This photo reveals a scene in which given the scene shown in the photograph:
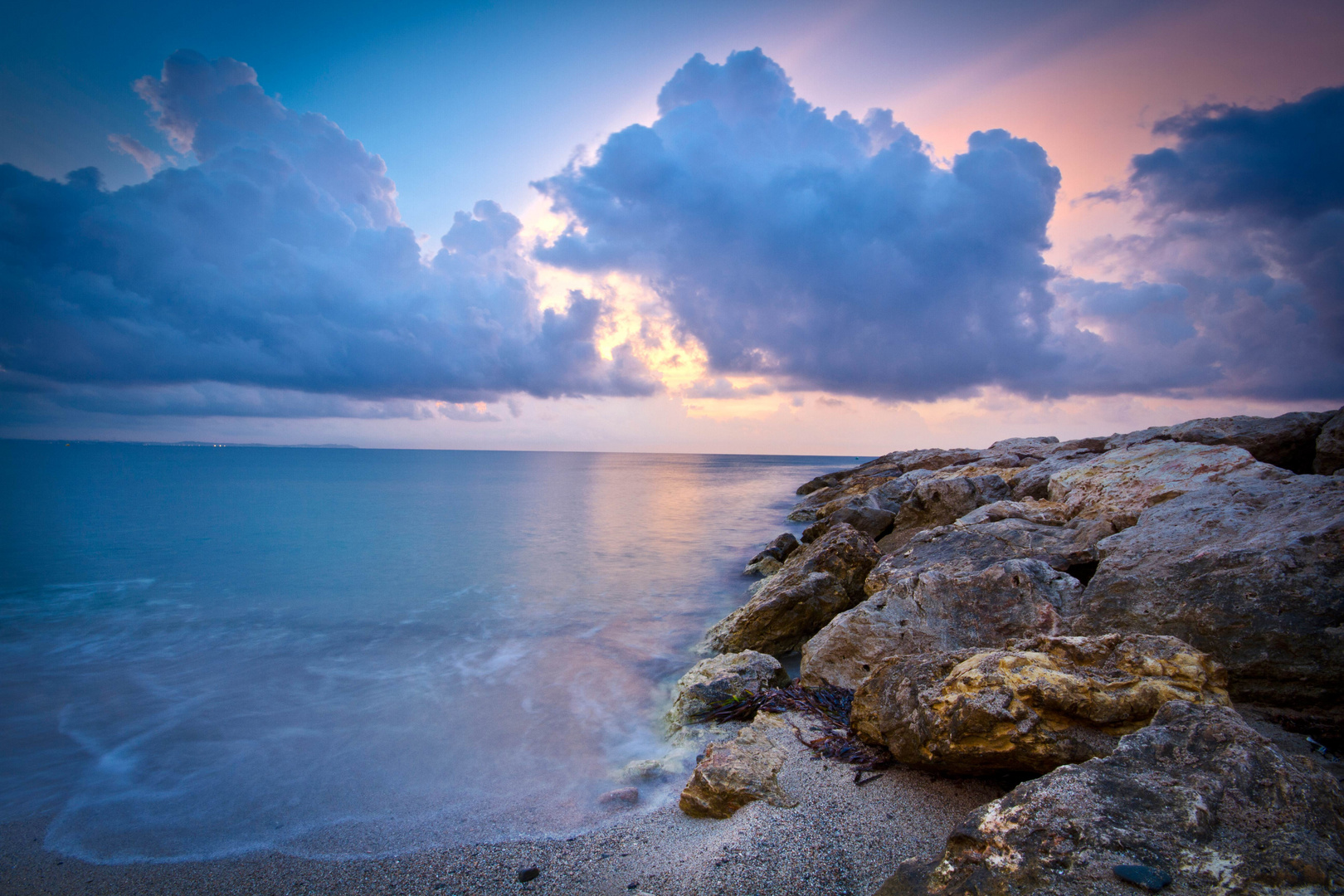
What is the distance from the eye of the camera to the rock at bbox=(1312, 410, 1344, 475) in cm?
714

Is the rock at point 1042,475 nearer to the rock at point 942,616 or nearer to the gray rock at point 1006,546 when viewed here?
the gray rock at point 1006,546

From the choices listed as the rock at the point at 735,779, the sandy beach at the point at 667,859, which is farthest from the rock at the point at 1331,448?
the rock at the point at 735,779

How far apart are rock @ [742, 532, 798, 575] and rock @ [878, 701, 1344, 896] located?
12.2 meters

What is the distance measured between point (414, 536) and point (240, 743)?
17.9m

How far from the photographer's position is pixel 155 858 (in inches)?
175

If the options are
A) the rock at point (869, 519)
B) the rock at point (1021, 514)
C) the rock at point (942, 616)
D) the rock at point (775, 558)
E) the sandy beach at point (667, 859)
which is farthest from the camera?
the rock at point (775, 558)

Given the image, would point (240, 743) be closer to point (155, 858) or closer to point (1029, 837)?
point (155, 858)

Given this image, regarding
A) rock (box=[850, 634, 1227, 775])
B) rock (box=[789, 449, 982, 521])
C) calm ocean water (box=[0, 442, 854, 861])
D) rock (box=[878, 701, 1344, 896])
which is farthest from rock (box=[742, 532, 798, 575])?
rock (box=[878, 701, 1344, 896])

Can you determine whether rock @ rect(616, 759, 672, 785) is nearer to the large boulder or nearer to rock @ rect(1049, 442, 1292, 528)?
rock @ rect(1049, 442, 1292, 528)

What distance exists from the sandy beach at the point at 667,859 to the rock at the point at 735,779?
0.23ft

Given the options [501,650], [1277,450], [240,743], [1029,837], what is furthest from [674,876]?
[1277,450]

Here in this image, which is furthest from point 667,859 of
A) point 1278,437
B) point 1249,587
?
point 1278,437

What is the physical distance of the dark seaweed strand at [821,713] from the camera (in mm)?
4078

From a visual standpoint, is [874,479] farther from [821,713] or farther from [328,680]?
[328,680]
